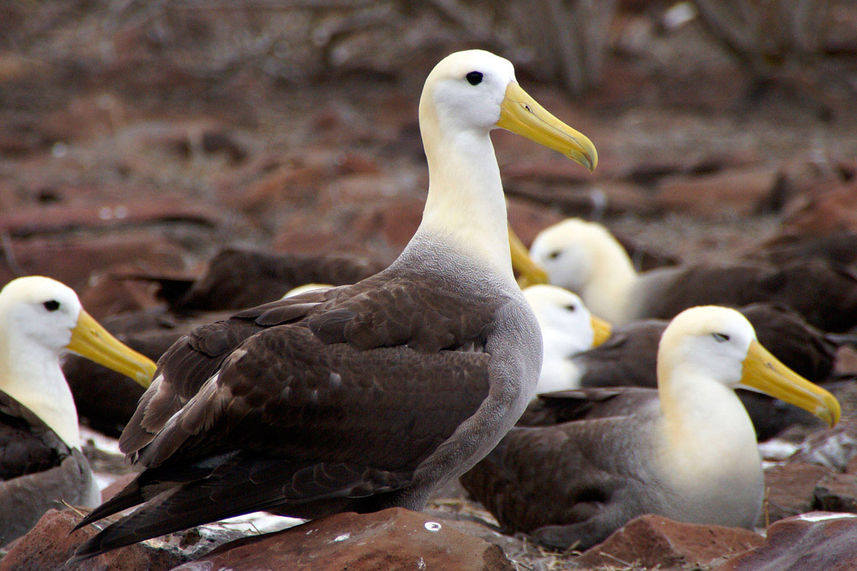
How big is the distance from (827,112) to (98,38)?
35.5 feet

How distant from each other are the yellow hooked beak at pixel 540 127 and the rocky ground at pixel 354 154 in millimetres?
1151

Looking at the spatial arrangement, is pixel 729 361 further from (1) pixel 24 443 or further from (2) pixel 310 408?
(1) pixel 24 443

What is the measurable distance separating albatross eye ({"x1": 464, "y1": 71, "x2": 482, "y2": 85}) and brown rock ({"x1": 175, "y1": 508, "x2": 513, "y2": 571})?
1.38 m

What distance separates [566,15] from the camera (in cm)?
1403

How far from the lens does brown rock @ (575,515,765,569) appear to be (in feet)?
11.0

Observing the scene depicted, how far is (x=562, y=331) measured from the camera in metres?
5.63

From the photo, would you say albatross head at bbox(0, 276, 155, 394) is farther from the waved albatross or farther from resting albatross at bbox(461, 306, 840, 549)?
the waved albatross

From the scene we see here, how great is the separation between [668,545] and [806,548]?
0.47m

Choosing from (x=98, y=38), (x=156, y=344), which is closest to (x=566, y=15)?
(x=98, y=38)

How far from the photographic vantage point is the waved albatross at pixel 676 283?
627 centimetres

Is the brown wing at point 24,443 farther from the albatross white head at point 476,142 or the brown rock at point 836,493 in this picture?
the brown rock at point 836,493

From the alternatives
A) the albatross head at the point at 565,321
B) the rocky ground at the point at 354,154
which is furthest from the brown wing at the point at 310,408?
the albatross head at the point at 565,321

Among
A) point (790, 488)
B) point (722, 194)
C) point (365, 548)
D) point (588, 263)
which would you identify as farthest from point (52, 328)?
point (722, 194)

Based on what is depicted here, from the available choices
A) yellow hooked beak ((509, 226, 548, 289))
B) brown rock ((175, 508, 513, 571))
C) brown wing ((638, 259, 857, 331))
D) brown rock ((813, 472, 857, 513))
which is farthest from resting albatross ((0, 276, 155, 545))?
brown wing ((638, 259, 857, 331))
